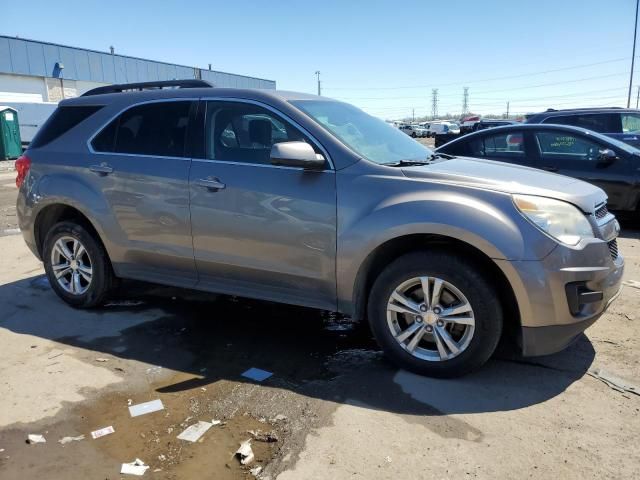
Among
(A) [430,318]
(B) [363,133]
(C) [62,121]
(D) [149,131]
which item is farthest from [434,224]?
(C) [62,121]

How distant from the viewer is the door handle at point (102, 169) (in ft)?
14.3

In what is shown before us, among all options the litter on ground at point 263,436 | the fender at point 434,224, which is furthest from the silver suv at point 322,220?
the litter on ground at point 263,436

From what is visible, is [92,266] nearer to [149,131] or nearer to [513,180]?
[149,131]

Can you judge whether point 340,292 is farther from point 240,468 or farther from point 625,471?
point 625,471

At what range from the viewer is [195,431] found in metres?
2.90

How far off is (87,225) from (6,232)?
466 centimetres

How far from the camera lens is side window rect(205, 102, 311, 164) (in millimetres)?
3852

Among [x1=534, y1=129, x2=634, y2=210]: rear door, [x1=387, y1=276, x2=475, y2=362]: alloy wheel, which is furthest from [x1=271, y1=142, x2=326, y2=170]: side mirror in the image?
[x1=534, y1=129, x2=634, y2=210]: rear door

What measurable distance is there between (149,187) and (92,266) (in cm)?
105

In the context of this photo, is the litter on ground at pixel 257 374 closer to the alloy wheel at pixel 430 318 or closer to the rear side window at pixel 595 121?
the alloy wheel at pixel 430 318

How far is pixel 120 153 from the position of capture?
4.37 meters

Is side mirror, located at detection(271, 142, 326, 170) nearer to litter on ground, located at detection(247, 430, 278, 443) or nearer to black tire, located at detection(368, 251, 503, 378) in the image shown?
black tire, located at detection(368, 251, 503, 378)

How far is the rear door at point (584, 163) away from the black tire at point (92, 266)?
5.95 meters

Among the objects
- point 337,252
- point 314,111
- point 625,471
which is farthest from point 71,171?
point 625,471
